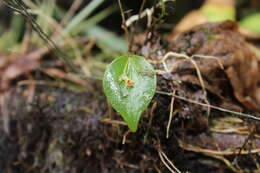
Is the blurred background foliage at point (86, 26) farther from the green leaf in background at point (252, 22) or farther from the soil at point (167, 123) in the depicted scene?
the soil at point (167, 123)

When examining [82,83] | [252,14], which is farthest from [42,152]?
[252,14]

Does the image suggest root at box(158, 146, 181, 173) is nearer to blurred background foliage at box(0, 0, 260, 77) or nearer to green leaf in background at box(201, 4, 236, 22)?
blurred background foliage at box(0, 0, 260, 77)

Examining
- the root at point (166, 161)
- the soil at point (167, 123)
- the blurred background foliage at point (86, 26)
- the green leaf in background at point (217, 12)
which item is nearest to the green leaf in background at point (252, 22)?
the blurred background foliage at point (86, 26)

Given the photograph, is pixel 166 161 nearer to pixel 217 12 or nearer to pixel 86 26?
pixel 217 12

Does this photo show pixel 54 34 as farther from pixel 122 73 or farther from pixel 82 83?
pixel 122 73

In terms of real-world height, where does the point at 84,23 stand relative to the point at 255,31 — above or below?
above

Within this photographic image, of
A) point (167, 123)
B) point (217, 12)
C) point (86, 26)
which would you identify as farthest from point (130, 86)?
point (86, 26)

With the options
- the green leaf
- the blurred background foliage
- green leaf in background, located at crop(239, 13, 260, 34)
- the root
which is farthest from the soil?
green leaf in background, located at crop(239, 13, 260, 34)

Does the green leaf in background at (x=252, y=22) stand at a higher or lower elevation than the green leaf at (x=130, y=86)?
higher
